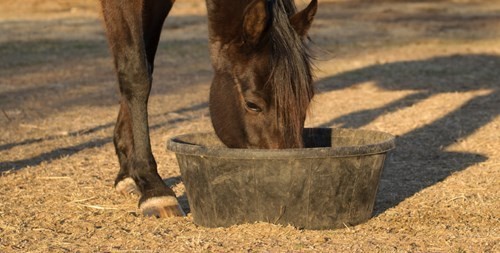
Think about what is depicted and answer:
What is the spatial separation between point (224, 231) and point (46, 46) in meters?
10.4

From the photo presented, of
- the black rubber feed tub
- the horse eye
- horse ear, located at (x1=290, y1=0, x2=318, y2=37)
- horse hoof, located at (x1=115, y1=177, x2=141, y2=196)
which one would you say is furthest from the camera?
horse hoof, located at (x1=115, y1=177, x2=141, y2=196)

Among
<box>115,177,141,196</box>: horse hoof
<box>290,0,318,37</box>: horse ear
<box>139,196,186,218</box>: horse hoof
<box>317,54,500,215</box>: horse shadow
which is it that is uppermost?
<box>290,0,318,37</box>: horse ear

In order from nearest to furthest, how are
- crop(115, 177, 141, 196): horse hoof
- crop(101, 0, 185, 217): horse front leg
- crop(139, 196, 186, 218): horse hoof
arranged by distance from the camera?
crop(139, 196, 186, 218): horse hoof
crop(101, 0, 185, 217): horse front leg
crop(115, 177, 141, 196): horse hoof

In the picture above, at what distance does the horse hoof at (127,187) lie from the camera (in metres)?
4.95

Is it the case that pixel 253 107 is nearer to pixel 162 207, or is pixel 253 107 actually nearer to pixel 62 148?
pixel 162 207

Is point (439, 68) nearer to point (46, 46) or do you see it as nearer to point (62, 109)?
point (62, 109)

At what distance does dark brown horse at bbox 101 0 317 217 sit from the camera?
3.91 m

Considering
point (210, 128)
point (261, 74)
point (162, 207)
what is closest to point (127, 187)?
point (162, 207)

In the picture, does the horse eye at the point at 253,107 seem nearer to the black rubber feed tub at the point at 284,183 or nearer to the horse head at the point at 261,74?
the horse head at the point at 261,74

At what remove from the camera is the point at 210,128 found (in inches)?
292

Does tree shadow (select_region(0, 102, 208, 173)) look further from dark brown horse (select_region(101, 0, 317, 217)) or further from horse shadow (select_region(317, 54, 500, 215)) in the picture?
horse shadow (select_region(317, 54, 500, 215))

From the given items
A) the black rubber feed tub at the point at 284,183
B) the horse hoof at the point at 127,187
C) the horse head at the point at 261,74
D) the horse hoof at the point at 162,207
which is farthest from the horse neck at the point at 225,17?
the horse hoof at the point at 127,187

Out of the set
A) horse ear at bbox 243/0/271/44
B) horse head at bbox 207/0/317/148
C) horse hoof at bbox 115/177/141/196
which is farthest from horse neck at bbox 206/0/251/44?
horse hoof at bbox 115/177/141/196

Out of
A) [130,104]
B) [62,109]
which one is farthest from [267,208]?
[62,109]
